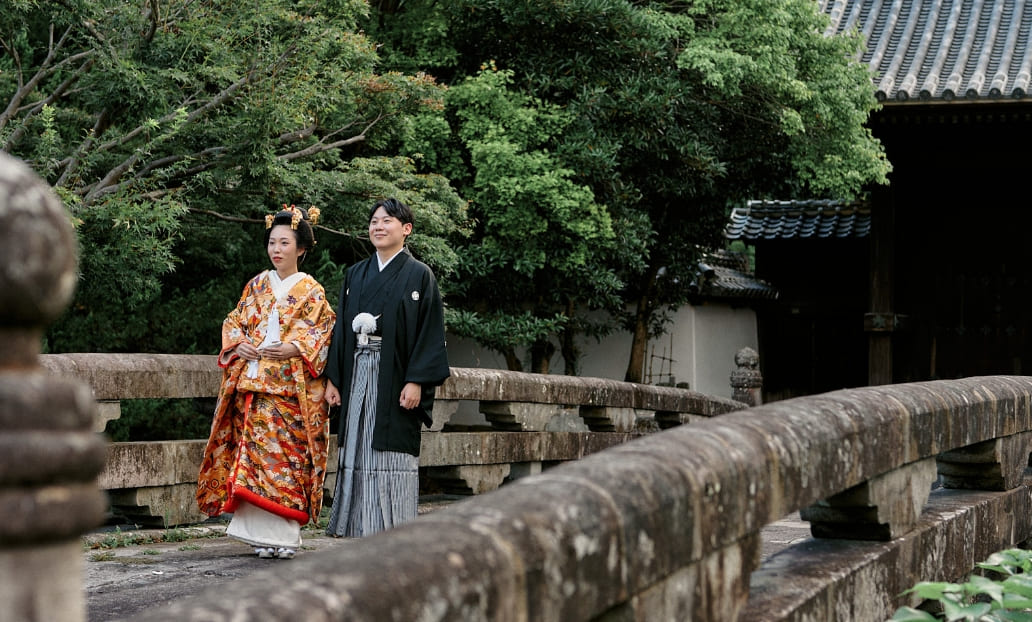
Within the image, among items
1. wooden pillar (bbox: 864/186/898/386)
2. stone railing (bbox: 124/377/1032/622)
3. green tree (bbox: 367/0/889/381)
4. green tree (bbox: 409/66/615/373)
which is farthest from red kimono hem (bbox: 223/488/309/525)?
wooden pillar (bbox: 864/186/898/386)

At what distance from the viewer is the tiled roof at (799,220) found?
17766mm

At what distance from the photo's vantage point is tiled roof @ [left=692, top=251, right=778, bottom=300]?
18.6 meters

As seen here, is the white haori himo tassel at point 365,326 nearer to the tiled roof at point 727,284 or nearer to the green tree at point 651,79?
the green tree at point 651,79

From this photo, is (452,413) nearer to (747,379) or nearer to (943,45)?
(747,379)

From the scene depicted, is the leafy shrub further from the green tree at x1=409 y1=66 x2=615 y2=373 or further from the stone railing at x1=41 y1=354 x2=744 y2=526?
the green tree at x1=409 y1=66 x2=615 y2=373

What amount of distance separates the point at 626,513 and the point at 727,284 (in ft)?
56.4

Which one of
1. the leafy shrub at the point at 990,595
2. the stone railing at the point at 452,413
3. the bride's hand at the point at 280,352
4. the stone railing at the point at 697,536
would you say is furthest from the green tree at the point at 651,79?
the leafy shrub at the point at 990,595

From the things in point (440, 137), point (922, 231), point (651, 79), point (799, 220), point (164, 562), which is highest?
point (651, 79)

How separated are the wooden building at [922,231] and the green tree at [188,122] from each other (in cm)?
649

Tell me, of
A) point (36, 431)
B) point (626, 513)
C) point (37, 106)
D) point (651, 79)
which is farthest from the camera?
point (651, 79)

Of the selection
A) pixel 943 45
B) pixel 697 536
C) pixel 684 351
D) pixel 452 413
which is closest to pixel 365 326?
pixel 452 413

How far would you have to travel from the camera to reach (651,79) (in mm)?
12094

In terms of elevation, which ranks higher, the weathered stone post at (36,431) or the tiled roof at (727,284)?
the tiled roof at (727,284)

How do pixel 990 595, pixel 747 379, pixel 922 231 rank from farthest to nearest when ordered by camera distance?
pixel 922 231 < pixel 747 379 < pixel 990 595
